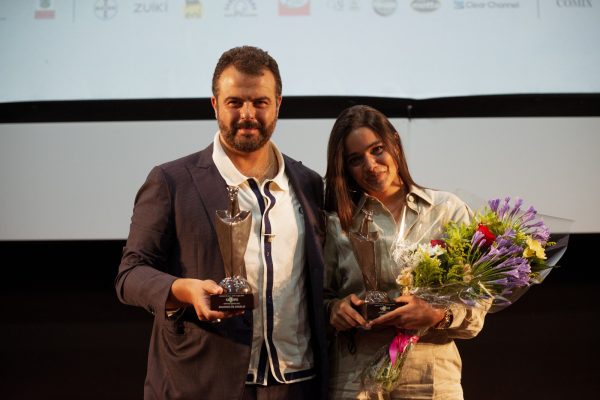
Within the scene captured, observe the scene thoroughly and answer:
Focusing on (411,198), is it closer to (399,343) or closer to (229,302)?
(399,343)

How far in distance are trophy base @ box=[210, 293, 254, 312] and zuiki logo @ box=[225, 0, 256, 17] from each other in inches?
55.5

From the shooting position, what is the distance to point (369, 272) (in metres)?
1.79

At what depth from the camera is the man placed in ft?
5.43

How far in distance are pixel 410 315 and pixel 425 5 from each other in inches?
52.4

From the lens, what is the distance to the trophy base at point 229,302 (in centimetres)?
148

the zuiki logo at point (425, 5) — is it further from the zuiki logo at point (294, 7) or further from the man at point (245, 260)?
the man at point (245, 260)

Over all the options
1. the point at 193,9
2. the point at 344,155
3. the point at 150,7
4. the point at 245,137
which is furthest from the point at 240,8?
the point at 245,137

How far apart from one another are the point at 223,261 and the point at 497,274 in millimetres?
680

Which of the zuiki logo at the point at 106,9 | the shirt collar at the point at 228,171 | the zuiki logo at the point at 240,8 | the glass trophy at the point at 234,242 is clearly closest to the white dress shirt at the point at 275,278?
the shirt collar at the point at 228,171

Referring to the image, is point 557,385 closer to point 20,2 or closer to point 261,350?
point 261,350

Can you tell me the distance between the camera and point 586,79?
8.43 ft

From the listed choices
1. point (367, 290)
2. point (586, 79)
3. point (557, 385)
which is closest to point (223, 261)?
point (367, 290)

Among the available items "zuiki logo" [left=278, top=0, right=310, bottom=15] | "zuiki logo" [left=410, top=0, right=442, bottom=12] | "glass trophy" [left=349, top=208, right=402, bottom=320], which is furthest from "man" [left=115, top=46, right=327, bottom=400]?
"zuiki logo" [left=410, top=0, right=442, bottom=12]

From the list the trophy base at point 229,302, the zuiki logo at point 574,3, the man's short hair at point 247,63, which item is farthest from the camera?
the zuiki logo at point 574,3
